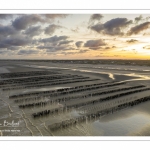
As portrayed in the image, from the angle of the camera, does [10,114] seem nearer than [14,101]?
Yes

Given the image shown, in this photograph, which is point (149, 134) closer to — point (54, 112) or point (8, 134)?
point (54, 112)
